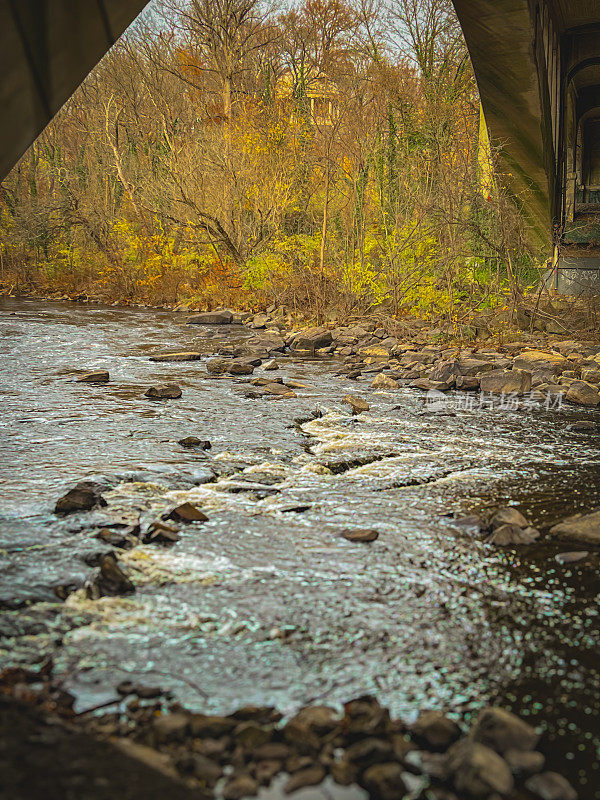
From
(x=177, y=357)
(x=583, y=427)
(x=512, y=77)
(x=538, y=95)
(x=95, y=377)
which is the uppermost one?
(x=512, y=77)

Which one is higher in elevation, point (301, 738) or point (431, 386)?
point (301, 738)

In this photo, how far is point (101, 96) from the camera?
1010 inches

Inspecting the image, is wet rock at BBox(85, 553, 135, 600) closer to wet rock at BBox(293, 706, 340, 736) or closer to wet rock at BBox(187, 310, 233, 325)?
wet rock at BBox(293, 706, 340, 736)

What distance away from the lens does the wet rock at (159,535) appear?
3475mm

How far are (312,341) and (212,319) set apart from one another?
4.17m

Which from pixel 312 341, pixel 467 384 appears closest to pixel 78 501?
pixel 467 384

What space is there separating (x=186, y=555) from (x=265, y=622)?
73 centimetres

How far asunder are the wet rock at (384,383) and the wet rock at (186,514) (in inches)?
185

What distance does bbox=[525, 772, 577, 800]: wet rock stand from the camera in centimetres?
181

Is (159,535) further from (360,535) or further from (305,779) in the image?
(305,779)

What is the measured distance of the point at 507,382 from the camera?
793 cm

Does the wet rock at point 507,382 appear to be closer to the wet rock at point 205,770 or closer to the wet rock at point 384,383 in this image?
the wet rock at point 384,383

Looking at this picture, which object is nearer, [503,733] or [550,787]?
[550,787]

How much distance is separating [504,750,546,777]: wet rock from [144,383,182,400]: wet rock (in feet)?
18.8
